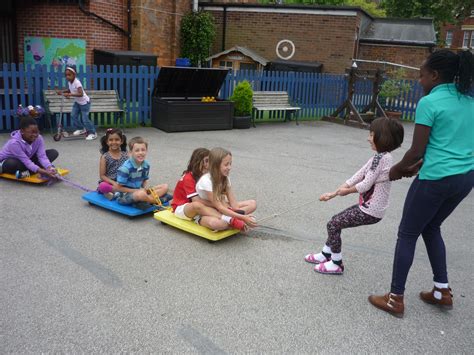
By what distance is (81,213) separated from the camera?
533 centimetres

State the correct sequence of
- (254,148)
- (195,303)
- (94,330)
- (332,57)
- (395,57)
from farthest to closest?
(395,57)
(332,57)
(254,148)
(195,303)
(94,330)

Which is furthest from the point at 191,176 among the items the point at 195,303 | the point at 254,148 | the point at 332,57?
the point at 332,57

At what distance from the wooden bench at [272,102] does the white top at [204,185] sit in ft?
27.8

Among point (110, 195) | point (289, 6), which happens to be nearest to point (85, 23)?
point (289, 6)

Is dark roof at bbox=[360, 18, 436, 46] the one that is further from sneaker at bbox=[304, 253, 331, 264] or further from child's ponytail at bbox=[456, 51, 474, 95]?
child's ponytail at bbox=[456, 51, 474, 95]

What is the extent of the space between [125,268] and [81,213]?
1.60 m

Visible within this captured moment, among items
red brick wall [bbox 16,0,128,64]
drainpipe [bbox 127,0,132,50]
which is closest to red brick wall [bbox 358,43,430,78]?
drainpipe [bbox 127,0,132,50]

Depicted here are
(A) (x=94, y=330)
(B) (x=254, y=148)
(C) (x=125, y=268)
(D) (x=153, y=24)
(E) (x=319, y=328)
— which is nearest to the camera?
(A) (x=94, y=330)

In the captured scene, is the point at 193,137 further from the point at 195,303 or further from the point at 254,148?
the point at 195,303

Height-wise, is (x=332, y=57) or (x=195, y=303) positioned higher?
(x=332, y=57)

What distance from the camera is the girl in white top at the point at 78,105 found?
930 cm

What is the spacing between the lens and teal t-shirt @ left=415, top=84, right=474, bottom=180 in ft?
9.98

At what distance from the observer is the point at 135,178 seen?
5328 millimetres

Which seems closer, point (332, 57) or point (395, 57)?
point (332, 57)
